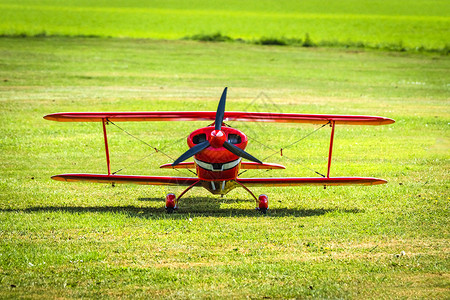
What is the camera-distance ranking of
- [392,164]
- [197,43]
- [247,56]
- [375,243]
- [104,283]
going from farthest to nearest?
[197,43], [247,56], [392,164], [375,243], [104,283]

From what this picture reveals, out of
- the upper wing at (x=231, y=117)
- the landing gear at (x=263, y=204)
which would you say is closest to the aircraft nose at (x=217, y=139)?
the upper wing at (x=231, y=117)

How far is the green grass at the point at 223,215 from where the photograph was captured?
8539 millimetres

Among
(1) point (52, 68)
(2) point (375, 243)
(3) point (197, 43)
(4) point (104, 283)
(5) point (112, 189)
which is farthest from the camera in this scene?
(3) point (197, 43)

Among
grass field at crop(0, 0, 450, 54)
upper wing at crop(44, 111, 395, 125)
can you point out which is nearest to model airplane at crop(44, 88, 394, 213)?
upper wing at crop(44, 111, 395, 125)

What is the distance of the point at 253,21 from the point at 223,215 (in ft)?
221

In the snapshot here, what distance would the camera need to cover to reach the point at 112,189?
14.1m

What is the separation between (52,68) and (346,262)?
31.0 m

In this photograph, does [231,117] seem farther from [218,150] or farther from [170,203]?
[170,203]

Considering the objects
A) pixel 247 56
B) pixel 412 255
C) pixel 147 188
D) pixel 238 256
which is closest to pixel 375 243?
pixel 412 255

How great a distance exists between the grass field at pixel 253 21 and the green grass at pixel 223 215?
93.0 feet

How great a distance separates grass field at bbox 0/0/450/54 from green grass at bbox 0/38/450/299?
2833 centimetres

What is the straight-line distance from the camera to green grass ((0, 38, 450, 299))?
336 inches

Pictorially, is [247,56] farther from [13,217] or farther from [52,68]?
[13,217]

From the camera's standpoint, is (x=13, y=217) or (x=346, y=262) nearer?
(x=346, y=262)
